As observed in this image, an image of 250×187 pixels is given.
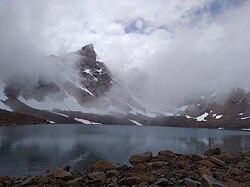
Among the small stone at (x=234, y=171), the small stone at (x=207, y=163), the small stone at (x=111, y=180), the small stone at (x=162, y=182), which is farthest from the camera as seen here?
the small stone at (x=207, y=163)

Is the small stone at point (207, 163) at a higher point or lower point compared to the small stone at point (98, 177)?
higher

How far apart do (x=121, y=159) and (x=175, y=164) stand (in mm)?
12268

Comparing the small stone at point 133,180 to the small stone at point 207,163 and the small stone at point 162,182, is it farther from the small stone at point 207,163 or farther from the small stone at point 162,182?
the small stone at point 207,163

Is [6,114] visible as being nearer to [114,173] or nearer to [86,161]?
[86,161]

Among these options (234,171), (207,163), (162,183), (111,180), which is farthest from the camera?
(207,163)

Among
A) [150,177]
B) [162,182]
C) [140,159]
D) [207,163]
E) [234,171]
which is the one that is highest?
[140,159]

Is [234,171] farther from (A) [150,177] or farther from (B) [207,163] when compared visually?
(A) [150,177]

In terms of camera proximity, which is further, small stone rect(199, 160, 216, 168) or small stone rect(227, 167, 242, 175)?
small stone rect(199, 160, 216, 168)

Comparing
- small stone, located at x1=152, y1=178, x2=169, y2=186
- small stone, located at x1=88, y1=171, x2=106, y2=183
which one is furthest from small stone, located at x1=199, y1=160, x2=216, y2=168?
small stone, located at x1=88, y1=171, x2=106, y2=183

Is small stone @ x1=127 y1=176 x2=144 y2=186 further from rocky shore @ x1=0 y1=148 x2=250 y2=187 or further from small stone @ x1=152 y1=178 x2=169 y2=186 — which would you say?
small stone @ x1=152 y1=178 x2=169 y2=186

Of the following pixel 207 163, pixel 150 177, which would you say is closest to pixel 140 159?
pixel 207 163

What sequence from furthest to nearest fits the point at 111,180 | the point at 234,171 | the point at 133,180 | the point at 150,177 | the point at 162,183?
the point at 234,171 → the point at 150,177 → the point at 111,180 → the point at 133,180 → the point at 162,183

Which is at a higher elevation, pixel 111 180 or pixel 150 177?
pixel 150 177

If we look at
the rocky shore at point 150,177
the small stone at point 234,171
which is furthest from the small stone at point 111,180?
the small stone at point 234,171
